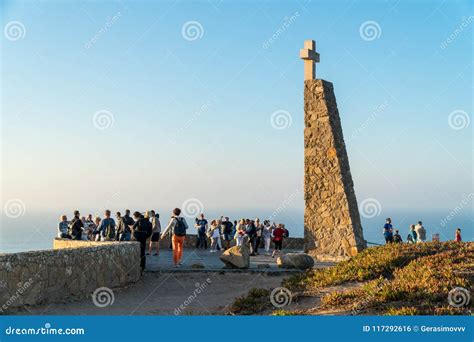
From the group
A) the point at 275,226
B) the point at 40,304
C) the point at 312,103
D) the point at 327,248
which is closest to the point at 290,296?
the point at 40,304

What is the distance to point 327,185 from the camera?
2358 cm

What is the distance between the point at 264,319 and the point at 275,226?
1787cm

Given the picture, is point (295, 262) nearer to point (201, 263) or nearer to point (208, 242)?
point (201, 263)

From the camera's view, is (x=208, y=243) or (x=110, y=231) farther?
(x=208, y=243)

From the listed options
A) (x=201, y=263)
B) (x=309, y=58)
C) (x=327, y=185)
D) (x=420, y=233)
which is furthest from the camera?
(x=420, y=233)

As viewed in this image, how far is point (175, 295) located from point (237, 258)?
3270 mm

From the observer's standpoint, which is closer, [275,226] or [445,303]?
[445,303]

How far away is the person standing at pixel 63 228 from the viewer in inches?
900

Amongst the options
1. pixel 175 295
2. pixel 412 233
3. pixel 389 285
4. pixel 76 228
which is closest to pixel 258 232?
pixel 412 233

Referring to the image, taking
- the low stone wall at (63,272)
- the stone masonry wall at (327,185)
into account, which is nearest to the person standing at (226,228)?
the stone masonry wall at (327,185)

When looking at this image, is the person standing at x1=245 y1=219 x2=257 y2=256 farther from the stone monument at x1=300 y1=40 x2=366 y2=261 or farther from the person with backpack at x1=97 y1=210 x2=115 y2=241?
the person with backpack at x1=97 y1=210 x2=115 y2=241

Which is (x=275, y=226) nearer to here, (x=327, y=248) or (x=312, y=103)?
(x=327, y=248)

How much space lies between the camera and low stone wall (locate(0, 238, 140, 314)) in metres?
13.0

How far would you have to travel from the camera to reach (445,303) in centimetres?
1130
